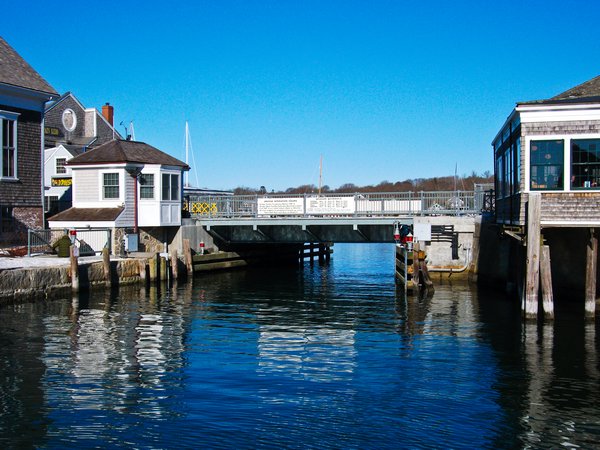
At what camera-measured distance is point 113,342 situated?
17.8 m

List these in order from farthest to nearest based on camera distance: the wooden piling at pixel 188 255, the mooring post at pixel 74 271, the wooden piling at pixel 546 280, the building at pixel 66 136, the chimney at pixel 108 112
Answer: the chimney at pixel 108 112, the building at pixel 66 136, the wooden piling at pixel 188 255, the mooring post at pixel 74 271, the wooden piling at pixel 546 280

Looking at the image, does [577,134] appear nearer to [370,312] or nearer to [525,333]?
[525,333]

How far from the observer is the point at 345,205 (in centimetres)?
3444

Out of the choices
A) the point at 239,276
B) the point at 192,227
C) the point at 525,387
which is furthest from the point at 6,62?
the point at 525,387

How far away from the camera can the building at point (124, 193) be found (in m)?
34.5

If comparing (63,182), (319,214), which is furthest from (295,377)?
(63,182)

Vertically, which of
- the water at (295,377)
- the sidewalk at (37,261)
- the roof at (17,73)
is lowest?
the water at (295,377)

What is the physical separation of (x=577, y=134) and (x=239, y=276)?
2197 cm

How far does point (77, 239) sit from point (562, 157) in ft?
74.6

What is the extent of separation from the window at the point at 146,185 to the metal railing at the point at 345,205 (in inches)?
151

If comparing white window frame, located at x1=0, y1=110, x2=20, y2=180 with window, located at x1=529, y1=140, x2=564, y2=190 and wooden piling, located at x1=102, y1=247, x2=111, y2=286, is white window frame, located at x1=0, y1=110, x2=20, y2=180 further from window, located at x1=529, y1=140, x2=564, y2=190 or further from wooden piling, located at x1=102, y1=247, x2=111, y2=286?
window, located at x1=529, y1=140, x2=564, y2=190

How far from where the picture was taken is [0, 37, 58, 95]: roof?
31.7 meters

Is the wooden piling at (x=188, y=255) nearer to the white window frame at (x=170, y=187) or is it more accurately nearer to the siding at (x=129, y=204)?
the white window frame at (x=170, y=187)

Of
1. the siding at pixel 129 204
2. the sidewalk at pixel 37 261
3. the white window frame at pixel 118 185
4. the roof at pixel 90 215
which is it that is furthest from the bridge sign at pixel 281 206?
the sidewalk at pixel 37 261
